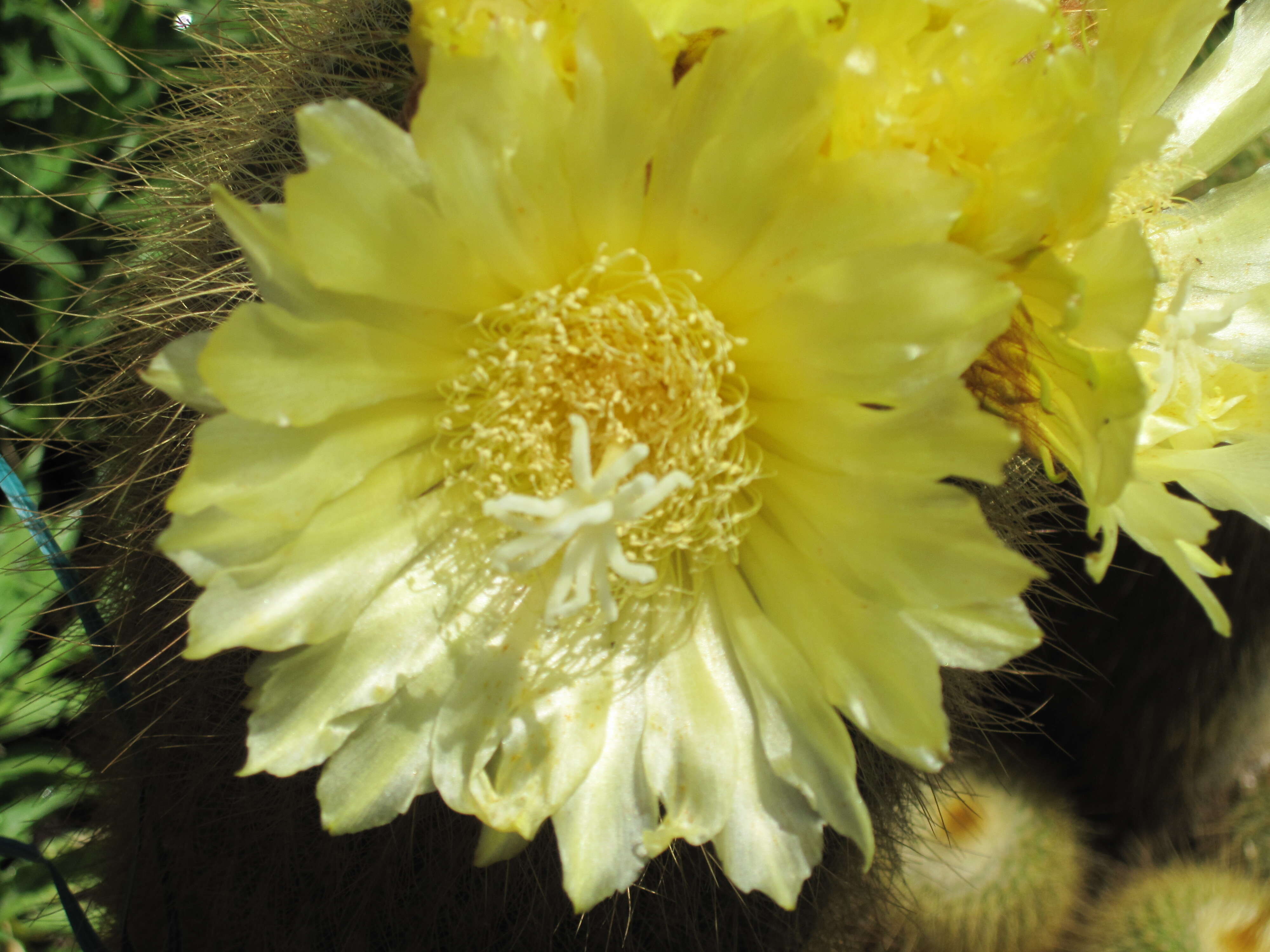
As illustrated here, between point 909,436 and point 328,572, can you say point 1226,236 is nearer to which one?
point 909,436

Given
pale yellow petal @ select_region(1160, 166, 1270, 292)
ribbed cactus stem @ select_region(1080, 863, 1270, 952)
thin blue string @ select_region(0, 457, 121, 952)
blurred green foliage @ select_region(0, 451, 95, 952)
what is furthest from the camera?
blurred green foliage @ select_region(0, 451, 95, 952)

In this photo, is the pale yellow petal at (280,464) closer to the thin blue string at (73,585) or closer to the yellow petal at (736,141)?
the yellow petal at (736,141)

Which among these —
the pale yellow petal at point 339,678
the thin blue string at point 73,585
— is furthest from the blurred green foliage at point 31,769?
the pale yellow petal at point 339,678

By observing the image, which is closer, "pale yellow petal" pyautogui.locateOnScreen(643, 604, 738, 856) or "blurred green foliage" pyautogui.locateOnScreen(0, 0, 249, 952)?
"pale yellow petal" pyautogui.locateOnScreen(643, 604, 738, 856)

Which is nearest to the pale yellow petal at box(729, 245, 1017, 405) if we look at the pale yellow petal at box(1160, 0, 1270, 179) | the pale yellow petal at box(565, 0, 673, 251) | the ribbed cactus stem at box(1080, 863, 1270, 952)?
the pale yellow petal at box(565, 0, 673, 251)

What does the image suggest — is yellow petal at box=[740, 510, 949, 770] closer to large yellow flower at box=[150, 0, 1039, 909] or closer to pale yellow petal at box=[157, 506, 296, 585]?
large yellow flower at box=[150, 0, 1039, 909]

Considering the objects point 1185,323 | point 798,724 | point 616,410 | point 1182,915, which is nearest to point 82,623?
point 616,410
